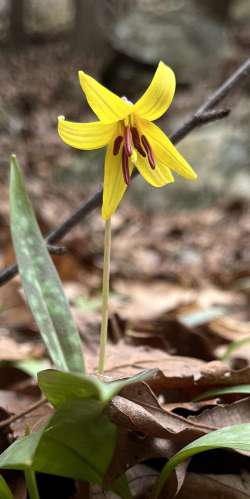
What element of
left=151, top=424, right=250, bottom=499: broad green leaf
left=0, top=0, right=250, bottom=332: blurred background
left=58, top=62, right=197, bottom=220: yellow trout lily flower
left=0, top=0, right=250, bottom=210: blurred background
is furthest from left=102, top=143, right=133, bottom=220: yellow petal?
left=0, top=0, right=250, bottom=210: blurred background

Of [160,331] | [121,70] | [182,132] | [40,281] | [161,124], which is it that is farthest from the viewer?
[121,70]

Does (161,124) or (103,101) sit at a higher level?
(161,124)

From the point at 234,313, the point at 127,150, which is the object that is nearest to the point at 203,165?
the point at 234,313

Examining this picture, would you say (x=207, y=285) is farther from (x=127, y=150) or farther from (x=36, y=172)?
(x=36, y=172)

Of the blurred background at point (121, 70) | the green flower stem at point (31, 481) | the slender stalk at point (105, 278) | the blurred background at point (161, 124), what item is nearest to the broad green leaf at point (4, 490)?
the green flower stem at point (31, 481)

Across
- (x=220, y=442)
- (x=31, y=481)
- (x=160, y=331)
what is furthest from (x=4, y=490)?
(x=160, y=331)

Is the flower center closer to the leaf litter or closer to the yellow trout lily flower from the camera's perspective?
the yellow trout lily flower

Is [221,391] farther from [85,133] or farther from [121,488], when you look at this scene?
[85,133]
